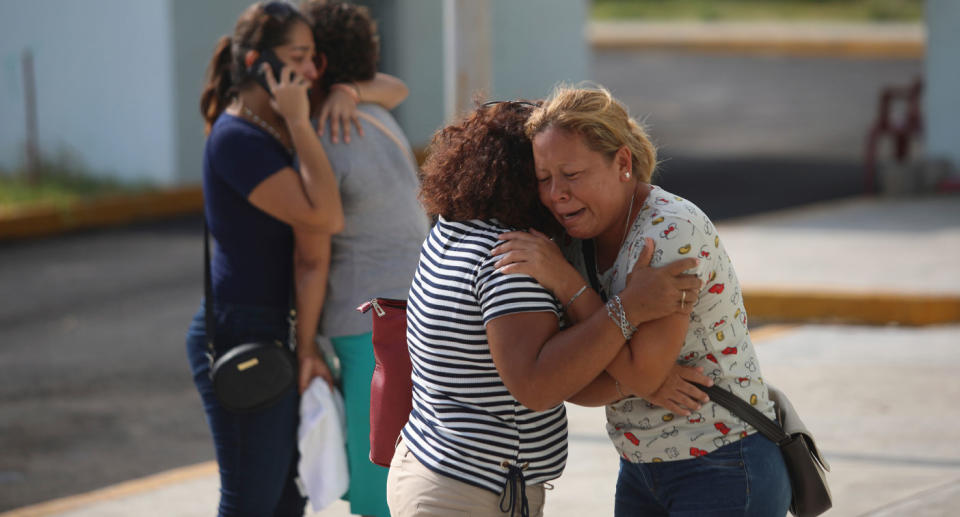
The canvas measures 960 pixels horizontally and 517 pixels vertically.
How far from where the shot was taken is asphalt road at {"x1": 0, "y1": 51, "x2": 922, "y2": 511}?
6.05 meters

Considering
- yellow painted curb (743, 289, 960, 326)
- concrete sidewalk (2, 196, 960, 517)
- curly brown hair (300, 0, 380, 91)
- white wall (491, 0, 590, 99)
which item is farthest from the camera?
white wall (491, 0, 590, 99)

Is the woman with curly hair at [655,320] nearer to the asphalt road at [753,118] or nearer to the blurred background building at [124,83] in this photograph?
the asphalt road at [753,118]

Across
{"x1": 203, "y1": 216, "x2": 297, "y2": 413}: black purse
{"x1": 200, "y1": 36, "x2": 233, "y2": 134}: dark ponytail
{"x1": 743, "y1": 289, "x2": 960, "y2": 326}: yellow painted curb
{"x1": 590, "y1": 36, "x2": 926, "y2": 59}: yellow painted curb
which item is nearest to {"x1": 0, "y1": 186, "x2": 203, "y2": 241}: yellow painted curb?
{"x1": 743, "y1": 289, "x2": 960, "y2": 326}: yellow painted curb

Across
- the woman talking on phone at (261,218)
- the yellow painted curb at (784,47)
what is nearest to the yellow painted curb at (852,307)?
the woman talking on phone at (261,218)

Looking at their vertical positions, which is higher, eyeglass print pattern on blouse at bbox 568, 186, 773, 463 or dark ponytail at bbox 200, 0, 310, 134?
dark ponytail at bbox 200, 0, 310, 134

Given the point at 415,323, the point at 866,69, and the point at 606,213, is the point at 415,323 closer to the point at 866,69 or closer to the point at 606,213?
the point at 606,213

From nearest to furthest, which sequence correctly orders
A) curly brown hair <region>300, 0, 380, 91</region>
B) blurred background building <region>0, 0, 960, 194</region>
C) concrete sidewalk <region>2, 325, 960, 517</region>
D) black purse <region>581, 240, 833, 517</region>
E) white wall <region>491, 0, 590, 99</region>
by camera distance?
black purse <region>581, 240, 833, 517</region> → curly brown hair <region>300, 0, 380, 91</region> → concrete sidewalk <region>2, 325, 960, 517</region> → blurred background building <region>0, 0, 960, 194</region> → white wall <region>491, 0, 590, 99</region>

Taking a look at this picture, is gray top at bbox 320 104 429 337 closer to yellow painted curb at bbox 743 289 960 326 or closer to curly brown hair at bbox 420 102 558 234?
curly brown hair at bbox 420 102 558 234

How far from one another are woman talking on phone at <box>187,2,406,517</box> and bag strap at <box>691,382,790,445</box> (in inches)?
50.4

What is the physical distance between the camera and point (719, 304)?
2.68m

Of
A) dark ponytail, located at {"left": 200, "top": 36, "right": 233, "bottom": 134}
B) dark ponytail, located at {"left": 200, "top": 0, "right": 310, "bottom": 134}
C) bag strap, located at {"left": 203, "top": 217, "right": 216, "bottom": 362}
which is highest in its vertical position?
dark ponytail, located at {"left": 200, "top": 0, "right": 310, "bottom": 134}

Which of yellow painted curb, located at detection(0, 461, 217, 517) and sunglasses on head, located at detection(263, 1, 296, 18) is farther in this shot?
yellow painted curb, located at detection(0, 461, 217, 517)

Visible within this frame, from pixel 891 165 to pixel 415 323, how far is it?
10.7m

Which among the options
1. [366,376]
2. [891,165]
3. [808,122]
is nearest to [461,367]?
[366,376]
